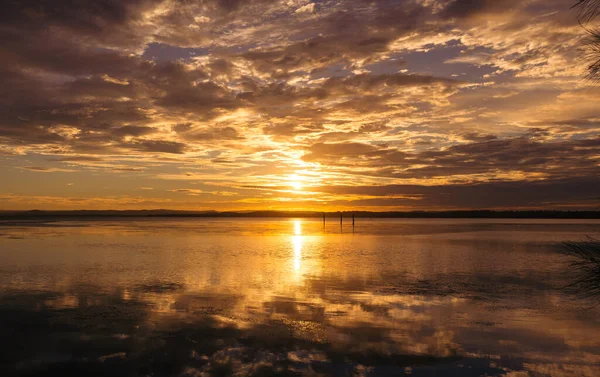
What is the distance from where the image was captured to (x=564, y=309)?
55.0 feet

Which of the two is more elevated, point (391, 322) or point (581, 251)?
point (581, 251)

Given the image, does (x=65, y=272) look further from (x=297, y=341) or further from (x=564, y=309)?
(x=564, y=309)

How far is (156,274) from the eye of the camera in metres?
24.7

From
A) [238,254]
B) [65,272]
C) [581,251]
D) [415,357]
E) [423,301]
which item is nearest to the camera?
[581,251]

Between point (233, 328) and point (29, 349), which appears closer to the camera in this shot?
point (29, 349)

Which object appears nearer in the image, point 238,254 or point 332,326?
point 332,326

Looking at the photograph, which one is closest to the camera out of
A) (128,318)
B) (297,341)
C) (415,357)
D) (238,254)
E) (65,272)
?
(415,357)

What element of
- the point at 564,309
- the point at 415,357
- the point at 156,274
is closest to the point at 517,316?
the point at 564,309

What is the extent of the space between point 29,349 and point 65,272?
1405 cm

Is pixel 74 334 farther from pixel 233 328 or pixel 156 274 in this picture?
pixel 156 274

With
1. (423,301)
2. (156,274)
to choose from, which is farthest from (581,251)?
(156,274)

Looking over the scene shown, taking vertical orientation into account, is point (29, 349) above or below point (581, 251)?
below

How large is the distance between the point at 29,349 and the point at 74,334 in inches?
55.5

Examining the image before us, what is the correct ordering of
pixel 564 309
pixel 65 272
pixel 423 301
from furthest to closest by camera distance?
pixel 65 272 < pixel 423 301 < pixel 564 309
